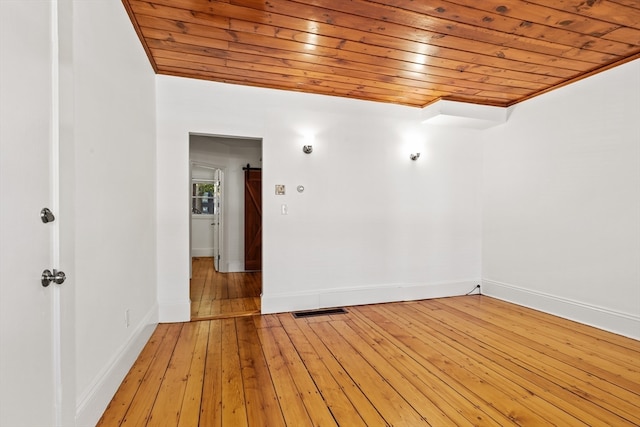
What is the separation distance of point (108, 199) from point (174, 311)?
1.85m

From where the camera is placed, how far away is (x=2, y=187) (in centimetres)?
102

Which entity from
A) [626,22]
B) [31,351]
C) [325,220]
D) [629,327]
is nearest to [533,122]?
[626,22]

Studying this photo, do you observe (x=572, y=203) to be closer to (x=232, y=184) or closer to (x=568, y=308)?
(x=568, y=308)

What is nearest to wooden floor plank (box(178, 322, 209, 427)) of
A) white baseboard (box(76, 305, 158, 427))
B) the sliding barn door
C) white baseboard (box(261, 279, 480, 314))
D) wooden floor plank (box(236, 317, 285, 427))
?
wooden floor plank (box(236, 317, 285, 427))

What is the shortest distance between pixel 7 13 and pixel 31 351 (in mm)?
1191

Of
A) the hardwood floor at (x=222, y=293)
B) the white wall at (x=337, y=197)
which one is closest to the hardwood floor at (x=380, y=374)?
the hardwood floor at (x=222, y=293)

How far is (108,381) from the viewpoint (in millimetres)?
1960

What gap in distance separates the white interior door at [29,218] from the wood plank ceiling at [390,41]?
4.21ft

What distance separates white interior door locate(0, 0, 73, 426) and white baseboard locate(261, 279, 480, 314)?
7.99 ft

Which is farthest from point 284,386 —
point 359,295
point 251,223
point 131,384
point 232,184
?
point 232,184

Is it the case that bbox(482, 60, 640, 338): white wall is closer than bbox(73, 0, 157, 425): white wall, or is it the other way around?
bbox(73, 0, 157, 425): white wall

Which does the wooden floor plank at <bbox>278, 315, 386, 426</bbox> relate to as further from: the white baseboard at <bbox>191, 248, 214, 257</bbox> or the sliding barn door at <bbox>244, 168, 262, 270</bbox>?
the white baseboard at <bbox>191, 248, 214, 257</bbox>

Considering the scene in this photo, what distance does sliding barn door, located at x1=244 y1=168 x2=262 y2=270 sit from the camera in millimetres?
6129

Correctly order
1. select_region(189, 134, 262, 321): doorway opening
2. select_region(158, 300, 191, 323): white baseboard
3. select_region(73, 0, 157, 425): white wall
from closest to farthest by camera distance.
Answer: select_region(73, 0, 157, 425): white wall
select_region(158, 300, 191, 323): white baseboard
select_region(189, 134, 262, 321): doorway opening
